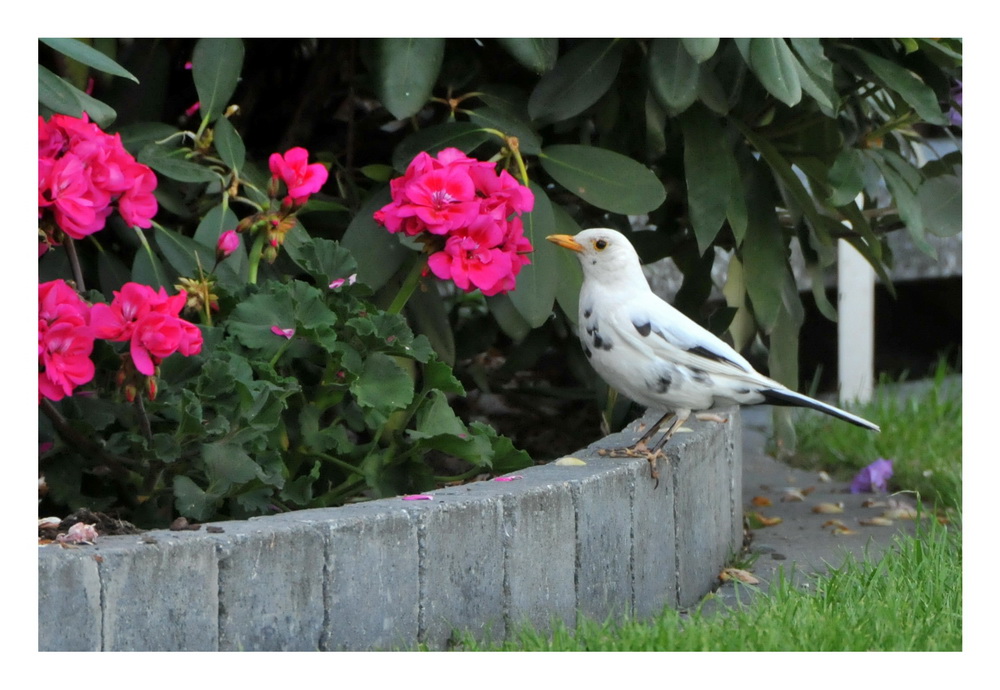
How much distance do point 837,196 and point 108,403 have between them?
1.38 meters

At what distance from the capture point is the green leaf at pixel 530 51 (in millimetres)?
2178

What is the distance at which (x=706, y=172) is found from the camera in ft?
7.84

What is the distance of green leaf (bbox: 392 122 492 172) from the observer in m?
2.30

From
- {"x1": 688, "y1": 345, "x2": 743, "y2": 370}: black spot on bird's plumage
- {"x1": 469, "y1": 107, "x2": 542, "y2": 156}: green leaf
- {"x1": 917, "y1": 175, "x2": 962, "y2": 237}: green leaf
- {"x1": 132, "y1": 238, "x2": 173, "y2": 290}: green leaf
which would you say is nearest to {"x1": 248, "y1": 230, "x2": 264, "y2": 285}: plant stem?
{"x1": 132, "y1": 238, "x2": 173, "y2": 290}: green leaf

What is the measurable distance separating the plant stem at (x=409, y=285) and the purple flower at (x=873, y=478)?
160 cm

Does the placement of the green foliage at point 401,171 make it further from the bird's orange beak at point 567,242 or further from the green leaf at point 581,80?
the bird's orange beak at point 567,242

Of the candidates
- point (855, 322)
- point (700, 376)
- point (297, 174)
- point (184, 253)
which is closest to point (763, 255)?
point (700, 376)

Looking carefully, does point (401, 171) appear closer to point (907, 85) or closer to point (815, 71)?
point (815, 71)

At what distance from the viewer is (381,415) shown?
2004 millimetres

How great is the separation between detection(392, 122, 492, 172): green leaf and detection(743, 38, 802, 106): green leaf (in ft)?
1.73

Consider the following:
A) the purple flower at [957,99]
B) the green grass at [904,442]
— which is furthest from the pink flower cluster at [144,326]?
the green grass at [904,442]

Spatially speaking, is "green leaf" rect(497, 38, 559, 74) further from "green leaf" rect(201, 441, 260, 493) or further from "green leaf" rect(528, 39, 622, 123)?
"green leaf" rect(201, 441, 260, 493)

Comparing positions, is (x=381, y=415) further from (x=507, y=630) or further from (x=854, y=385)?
(x=854, y=385)

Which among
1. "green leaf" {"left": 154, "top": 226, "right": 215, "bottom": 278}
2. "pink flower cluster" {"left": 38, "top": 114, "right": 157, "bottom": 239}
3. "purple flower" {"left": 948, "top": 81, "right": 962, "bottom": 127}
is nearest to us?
"pink flower cluster" {"left": 38, "top": 114, "right": 157, "bottom": 239}
